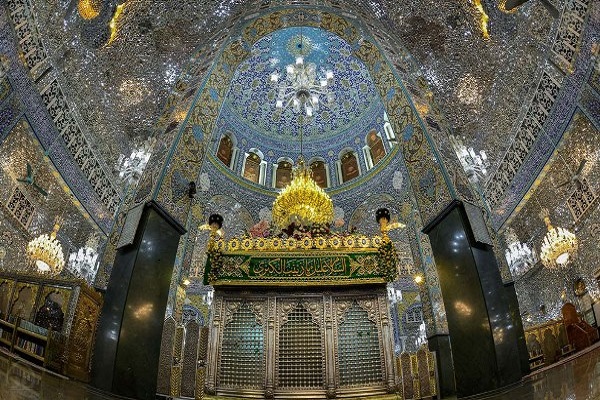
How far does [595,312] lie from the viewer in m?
6.12

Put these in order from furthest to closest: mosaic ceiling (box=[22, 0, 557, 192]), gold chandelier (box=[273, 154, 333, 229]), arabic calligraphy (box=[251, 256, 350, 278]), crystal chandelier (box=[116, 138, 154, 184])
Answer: gold chandelier (box=[273, 154, 333, 229]), crystal chandelier (box=[116, 138, 154, 184]), arabic calligraphy (box=[251, 256, 350, 278]), mosaic ceiling (box=[22, 0, 557, 192])

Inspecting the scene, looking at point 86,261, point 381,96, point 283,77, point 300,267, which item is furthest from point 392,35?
point 86,261

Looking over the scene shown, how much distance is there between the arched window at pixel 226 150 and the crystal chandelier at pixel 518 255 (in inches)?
313

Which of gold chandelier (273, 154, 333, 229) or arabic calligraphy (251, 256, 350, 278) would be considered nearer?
arabic calligraphy (251, 256, 350, 278)

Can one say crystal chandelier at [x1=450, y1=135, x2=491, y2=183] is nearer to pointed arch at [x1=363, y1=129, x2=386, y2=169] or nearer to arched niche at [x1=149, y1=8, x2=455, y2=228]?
arched niche at [x1=149, y1=8, x2=455, y2=228]

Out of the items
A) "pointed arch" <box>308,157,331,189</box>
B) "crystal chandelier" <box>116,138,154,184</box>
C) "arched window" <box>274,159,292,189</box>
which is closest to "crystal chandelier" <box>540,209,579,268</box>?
"crystal chandelier" <box>116,138,154,184</box>

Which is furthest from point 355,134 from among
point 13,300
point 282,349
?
point 13,300

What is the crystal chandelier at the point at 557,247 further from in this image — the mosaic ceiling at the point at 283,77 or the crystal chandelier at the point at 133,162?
the mosaic ceiling at the point at 283,77

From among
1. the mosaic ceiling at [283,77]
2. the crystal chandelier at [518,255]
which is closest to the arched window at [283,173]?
the mosaic ceiling at [283,77]

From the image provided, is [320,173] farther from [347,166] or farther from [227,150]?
[227,150]

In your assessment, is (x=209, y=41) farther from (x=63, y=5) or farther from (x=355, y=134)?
(x=355, y=134)

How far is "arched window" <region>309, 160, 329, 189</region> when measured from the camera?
1341 cm

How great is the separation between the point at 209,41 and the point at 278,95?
6.57 m

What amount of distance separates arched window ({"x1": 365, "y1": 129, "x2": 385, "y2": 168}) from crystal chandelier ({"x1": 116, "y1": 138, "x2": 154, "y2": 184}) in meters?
7.26
